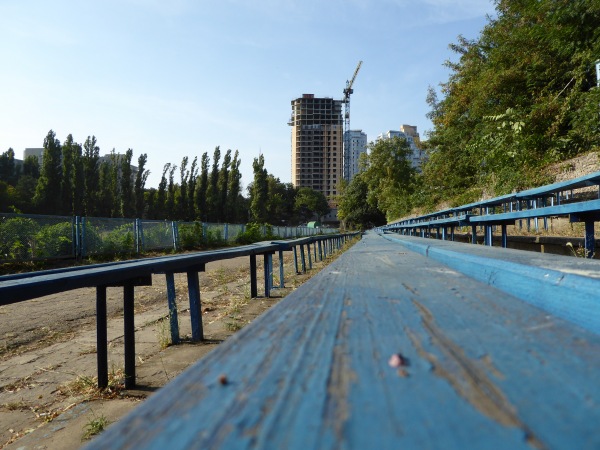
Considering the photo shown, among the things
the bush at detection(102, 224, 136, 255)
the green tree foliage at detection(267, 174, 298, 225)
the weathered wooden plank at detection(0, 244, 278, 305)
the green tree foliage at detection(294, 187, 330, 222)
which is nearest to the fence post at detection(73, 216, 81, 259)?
the bush at detection(102, 224, 136, 255)

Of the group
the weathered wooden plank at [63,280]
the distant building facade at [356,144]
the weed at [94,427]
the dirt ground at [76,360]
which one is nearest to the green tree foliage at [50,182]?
the dirt ground at [76,360]

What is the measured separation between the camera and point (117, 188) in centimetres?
4166

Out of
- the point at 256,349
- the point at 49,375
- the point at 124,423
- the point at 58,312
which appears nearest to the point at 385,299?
the point at 256,349

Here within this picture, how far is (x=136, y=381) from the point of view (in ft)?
9.80

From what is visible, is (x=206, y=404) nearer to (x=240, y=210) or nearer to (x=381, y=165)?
(x=381, y=165)

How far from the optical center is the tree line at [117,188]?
36.1 meters

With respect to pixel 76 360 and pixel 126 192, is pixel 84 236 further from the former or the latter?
pixel 126 192

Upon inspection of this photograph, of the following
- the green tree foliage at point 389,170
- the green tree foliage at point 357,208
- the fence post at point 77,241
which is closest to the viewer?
the fence post at point 77,241

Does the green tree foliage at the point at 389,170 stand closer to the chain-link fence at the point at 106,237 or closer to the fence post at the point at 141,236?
the fence post at the point at 141,236

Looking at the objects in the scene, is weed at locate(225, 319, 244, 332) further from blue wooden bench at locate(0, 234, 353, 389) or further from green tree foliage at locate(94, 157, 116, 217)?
green tree foliage at locate(94, 157, 116, 217)

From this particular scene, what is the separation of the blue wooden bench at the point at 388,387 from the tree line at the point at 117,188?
133ft

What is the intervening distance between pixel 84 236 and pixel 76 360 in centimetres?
1124

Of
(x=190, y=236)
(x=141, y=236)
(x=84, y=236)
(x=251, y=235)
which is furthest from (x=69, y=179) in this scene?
(x=84, y=236)

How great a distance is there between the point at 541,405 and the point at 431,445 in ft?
0.57
